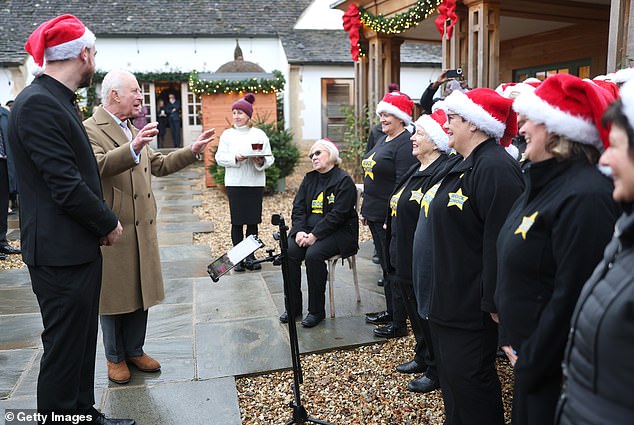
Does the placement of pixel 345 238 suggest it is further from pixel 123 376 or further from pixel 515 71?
pixel 515 71

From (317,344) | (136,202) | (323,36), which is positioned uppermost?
(323,36)

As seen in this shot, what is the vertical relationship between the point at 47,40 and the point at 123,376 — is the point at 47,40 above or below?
above

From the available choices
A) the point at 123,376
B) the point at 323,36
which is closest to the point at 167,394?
the point at 123,376

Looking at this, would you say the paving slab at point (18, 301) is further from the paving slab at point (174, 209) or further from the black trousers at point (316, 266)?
the paving slab at point (174, 209)

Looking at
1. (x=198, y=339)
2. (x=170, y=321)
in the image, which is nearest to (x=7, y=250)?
(x=170, y=321)

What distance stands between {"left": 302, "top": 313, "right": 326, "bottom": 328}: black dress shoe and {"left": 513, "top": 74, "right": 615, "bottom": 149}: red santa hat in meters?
3.09

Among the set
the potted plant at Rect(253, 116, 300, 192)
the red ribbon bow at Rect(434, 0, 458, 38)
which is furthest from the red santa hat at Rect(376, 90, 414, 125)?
the potted plant at Rect(253, 116, 300, 192)

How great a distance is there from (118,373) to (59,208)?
1.48 meters

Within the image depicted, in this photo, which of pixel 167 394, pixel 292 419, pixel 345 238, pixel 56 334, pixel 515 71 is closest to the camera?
pixel 56 334

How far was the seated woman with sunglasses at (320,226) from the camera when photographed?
4.84m

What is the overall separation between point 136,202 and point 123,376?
116 cm

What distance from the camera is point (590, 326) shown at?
158 cm

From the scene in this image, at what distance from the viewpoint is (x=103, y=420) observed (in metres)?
3.19

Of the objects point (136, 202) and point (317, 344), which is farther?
point (317, 344)
